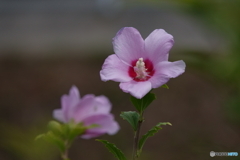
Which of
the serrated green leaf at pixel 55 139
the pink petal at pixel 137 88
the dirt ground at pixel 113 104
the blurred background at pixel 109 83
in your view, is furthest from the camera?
the dirt ground at pixel 113 104

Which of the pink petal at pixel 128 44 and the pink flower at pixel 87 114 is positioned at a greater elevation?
the pink petal at pixel 128 44

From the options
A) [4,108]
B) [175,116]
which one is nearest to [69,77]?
[4,108]

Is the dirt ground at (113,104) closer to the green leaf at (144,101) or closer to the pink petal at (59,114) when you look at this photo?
the pink petal at (59,114)

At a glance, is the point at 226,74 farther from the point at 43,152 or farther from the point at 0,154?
the point at 0,154

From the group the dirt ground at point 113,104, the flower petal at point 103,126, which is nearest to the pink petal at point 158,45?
the flower petal at point 103,126

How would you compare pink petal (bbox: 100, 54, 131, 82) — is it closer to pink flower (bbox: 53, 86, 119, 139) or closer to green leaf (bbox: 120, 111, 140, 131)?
green leaf (bbox: 120, 111, 140, 131)

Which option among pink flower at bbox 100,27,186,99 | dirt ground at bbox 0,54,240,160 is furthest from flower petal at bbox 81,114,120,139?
dirt ground at bbox 0,54,240,160

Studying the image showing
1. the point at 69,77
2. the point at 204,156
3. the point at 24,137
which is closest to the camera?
the point at 204,156

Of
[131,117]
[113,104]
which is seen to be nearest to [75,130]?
[131,117]
